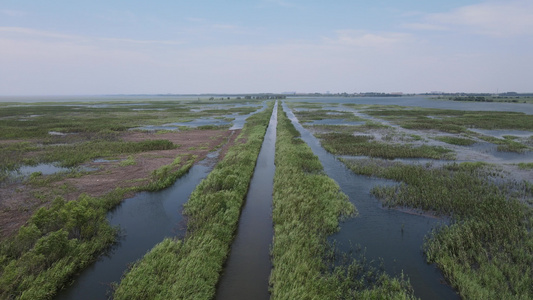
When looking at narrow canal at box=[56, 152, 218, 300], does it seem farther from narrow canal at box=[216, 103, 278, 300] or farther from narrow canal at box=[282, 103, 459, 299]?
narrow canal at box=[282, 103, 459, 299]

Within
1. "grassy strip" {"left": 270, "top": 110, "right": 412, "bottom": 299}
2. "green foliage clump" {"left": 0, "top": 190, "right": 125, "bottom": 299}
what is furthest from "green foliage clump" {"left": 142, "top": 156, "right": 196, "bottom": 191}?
"grassy strip" {"left": 270, "top": 110, "right": 412, "bottom": 299}

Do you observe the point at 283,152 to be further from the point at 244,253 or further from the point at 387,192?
the point at 244,253

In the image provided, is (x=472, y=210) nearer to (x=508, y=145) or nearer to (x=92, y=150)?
(x=508, y=145)

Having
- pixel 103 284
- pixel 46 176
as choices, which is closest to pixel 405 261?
pixel 103 284

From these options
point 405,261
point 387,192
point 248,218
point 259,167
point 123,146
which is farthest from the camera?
point 123,146

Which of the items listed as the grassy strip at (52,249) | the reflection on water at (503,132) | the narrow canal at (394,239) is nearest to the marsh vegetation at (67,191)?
the grassy strip at (52,249)

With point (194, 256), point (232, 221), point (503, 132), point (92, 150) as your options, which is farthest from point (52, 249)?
point (503, 132)
